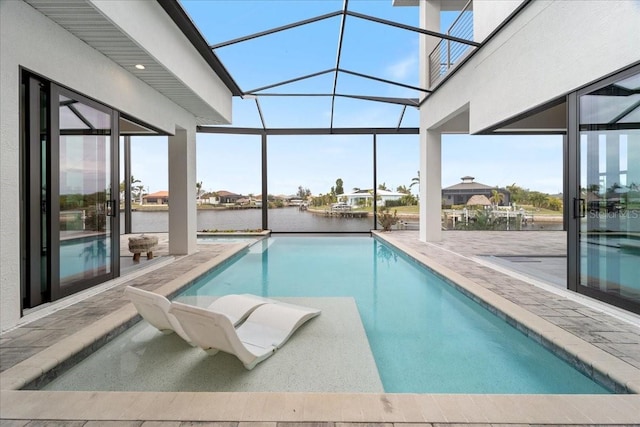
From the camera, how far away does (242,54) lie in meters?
7.33

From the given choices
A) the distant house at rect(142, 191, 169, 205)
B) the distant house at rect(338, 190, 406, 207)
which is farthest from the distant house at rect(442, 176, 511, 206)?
the distant house at rect(142, 191, 169, 205)

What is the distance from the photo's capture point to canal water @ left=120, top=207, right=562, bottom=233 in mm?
12164

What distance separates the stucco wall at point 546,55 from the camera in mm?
3373

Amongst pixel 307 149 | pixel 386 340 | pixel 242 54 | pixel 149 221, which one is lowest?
pixel 386 340

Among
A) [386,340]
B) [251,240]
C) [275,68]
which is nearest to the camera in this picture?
[386,340]

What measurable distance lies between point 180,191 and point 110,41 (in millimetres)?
3571

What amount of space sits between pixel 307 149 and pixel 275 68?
5.41 metres

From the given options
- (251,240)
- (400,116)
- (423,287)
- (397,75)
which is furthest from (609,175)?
(251,240)

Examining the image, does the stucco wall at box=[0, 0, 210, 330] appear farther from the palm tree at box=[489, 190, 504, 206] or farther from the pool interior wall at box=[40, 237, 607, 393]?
the palm tree at box=[489, 190, 504, 206]

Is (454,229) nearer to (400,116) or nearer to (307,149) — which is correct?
(400,116)

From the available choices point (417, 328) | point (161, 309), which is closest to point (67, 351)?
point (161, 309)

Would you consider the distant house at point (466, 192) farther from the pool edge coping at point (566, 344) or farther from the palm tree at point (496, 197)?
the pool edge coping at point (566, 344)

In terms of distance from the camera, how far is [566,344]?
2.72 metres

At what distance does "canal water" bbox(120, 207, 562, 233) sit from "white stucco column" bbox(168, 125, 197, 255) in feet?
15.9
